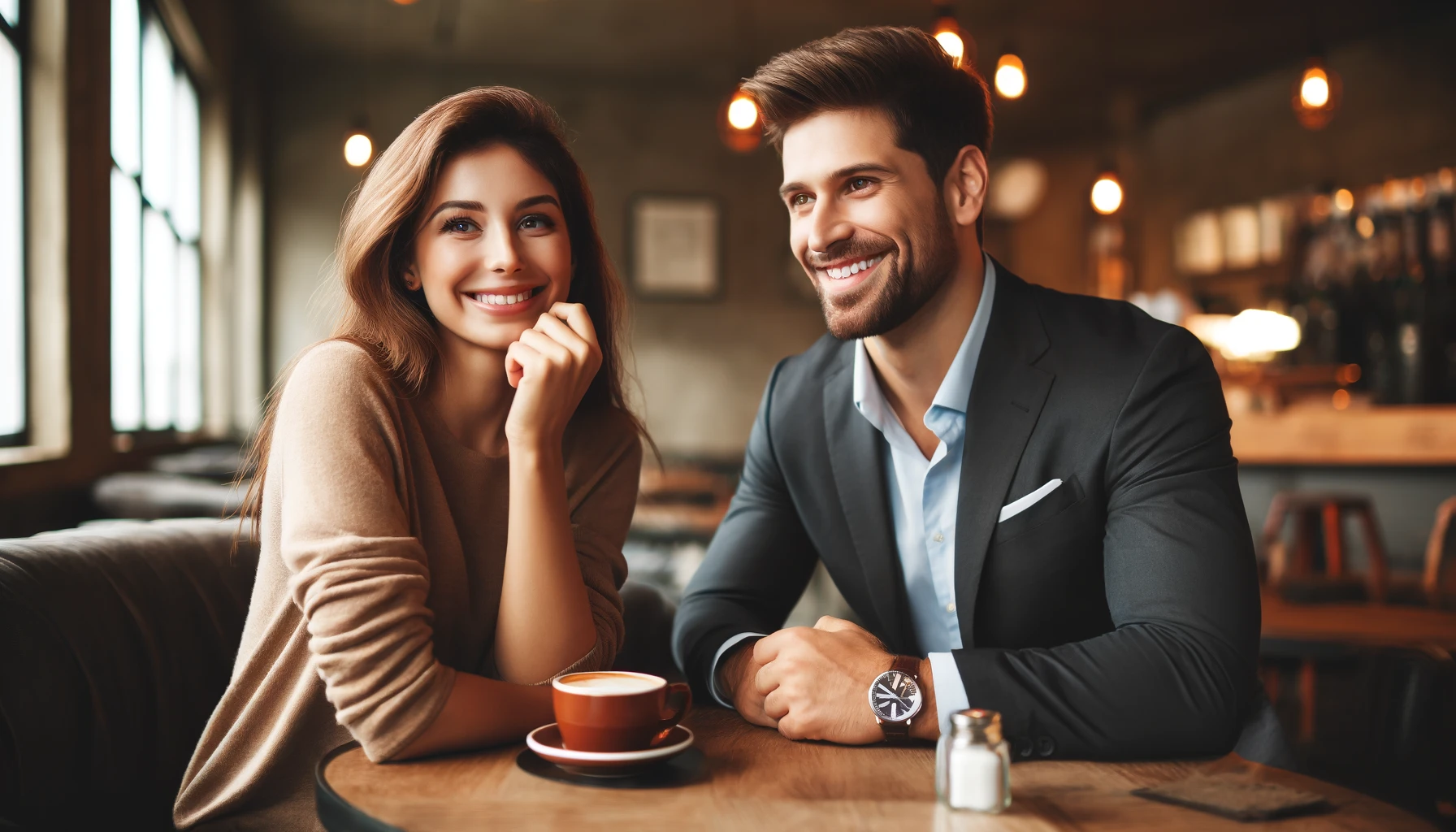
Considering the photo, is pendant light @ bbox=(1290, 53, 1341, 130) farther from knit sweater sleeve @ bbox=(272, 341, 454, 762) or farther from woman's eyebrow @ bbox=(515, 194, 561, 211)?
knit sweater sleeve @ bbox=(272, 341, 454, 762)

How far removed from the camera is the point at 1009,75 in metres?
4.21

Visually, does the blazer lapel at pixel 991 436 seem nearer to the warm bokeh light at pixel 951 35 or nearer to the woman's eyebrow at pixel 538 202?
the woman's eyebrow at pixel 538 202

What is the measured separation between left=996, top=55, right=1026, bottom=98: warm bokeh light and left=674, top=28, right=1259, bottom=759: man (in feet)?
8.60

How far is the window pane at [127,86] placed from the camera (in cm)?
436

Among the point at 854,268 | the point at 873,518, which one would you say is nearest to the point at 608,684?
the point at 873,518

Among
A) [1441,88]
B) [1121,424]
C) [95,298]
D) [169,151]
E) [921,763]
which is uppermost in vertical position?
[1441,88]

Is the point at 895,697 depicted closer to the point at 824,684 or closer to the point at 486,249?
the point at 824,684

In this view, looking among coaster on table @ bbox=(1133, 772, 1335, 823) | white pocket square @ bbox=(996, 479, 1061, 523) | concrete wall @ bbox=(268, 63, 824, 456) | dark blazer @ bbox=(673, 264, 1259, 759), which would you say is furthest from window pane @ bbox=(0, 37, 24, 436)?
concrete wall @ bbox=(268, 63, 824, 456)

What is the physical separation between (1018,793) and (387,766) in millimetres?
623

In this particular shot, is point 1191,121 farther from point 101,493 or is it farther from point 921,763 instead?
point 921,763

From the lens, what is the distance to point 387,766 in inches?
43.2

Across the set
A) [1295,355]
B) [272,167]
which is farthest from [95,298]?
[1295,355]

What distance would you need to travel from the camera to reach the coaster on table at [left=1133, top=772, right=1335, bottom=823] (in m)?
0.95

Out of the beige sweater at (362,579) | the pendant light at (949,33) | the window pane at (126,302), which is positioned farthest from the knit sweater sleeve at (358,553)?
the window pane at (126,302)
